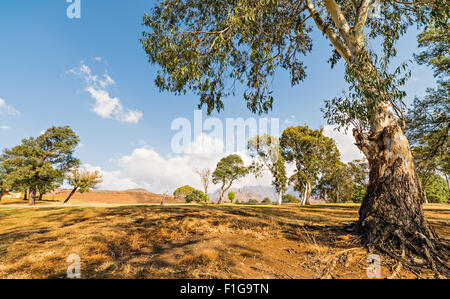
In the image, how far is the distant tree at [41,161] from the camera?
2336 centimetres

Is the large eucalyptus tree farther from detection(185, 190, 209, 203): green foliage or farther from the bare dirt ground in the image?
detection(185, 190, 209, 203): green foliage

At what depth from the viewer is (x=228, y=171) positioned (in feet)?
119

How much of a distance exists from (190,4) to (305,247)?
30.3 ft

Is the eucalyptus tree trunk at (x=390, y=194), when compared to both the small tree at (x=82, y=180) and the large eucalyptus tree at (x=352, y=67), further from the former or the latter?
the small tree at (x=82, y=180)

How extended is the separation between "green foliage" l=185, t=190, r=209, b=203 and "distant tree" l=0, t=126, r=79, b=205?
1810 centimetres

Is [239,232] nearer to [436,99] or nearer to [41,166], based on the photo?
[436,99]

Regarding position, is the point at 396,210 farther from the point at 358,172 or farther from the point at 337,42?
the point at 358,172

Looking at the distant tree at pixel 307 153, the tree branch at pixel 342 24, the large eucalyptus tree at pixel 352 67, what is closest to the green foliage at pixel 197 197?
the distant tree at pixel 307 153

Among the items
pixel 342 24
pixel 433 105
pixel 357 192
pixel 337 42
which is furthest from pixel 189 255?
pixel 357 192

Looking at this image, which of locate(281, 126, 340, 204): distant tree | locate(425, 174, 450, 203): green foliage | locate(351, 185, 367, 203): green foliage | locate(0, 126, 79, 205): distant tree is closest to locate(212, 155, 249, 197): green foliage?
locate(281, 126, 340, 204): distant tree

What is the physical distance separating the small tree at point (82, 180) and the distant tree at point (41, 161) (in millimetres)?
2964
